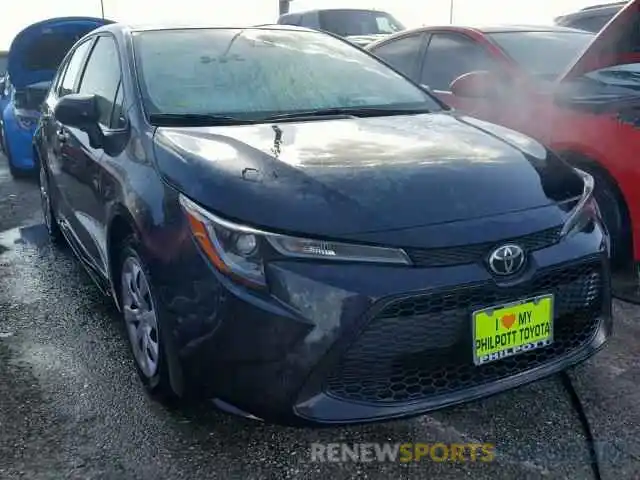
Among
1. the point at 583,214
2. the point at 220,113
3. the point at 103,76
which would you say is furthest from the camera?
the point at 103,76

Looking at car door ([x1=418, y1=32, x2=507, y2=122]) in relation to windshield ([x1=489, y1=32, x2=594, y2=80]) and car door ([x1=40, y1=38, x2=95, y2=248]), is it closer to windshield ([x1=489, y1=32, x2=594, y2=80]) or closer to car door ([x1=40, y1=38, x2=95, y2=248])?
windshield ([x1=489, y1=32, x2=594, y2=80])

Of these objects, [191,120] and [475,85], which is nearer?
[191,120]

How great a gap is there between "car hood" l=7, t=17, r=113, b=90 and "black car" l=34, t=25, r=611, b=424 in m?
4.94

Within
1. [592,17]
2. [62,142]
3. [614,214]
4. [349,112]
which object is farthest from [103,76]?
[592,17]

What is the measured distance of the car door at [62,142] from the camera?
3.61 meters

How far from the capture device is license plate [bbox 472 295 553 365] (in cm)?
209

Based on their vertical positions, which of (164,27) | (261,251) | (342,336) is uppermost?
(164,27)

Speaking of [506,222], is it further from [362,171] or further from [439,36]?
[439,36]

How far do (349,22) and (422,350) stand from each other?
10.3 meters

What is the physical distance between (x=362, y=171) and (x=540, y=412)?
3.60 feet

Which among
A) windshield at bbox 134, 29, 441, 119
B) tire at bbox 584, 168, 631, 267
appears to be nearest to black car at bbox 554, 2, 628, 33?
tire at bbox 584, 168, 631, 267

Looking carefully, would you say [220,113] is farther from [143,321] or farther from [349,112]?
[143,321]

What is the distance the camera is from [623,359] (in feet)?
→ 9.63

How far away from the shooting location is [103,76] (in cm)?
338
